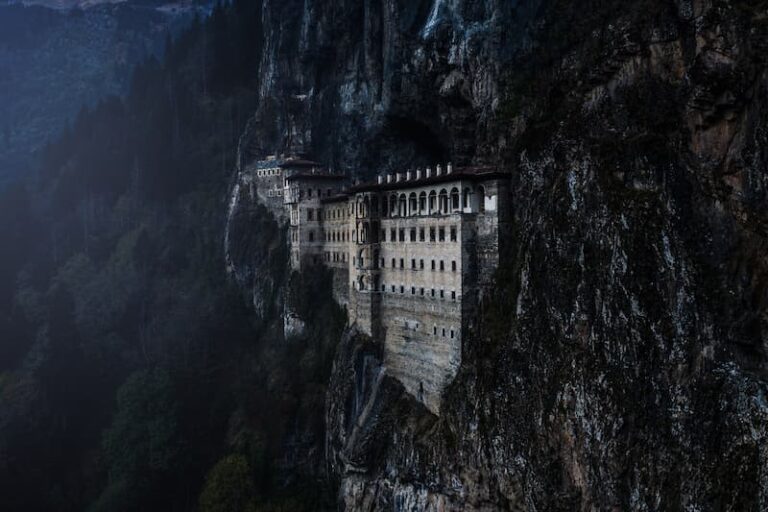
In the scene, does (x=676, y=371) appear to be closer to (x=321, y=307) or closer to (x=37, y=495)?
(x=321, y=307)

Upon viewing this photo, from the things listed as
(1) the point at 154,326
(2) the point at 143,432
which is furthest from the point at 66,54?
(2) the point at 143,432

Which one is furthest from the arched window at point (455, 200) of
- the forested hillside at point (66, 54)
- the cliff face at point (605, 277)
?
the forested hillside at point (66, 54)

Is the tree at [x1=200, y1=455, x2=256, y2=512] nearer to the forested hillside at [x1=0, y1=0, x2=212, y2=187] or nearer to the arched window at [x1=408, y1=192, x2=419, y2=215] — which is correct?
the arched window at [x1=408, y1=192, x2=419, y2=215]

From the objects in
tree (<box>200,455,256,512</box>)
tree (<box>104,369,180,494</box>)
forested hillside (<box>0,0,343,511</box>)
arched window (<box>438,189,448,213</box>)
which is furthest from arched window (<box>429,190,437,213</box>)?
tree (<box>104,369,180,494</box>)

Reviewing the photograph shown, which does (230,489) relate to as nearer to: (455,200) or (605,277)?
(455,200)

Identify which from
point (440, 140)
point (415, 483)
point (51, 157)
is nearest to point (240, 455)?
point (415, 483)

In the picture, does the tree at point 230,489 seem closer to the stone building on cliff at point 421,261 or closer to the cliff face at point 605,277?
the cliff face at point 605,277
